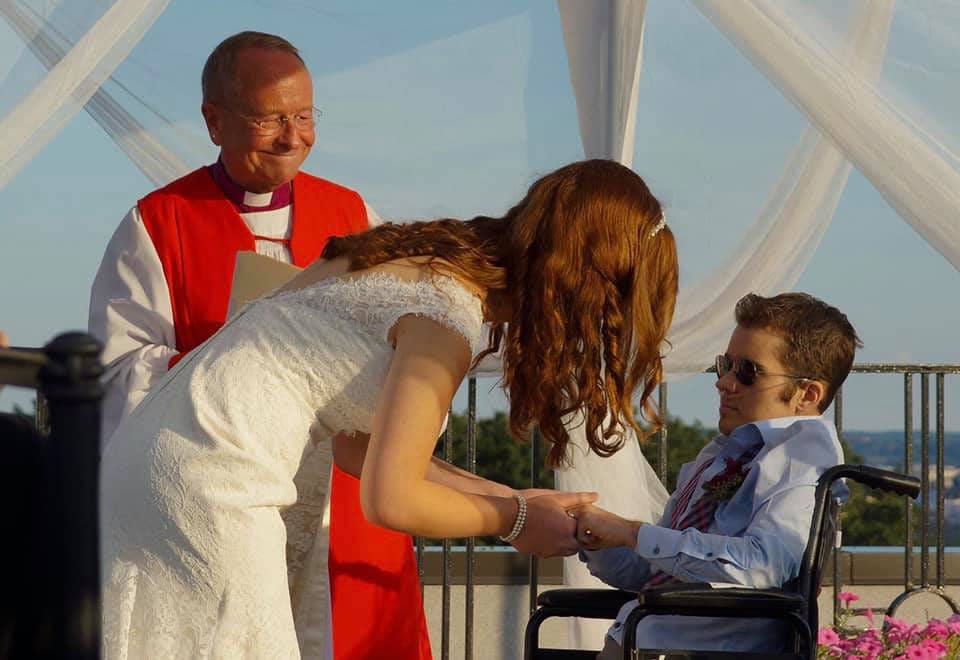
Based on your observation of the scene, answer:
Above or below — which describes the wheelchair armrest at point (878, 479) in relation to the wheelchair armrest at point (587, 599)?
above

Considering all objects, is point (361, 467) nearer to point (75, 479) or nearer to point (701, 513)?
point (701, 513)

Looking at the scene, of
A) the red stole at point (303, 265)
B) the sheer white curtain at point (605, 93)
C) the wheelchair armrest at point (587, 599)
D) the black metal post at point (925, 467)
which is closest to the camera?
the wheelchair armrest at point (587, 599)

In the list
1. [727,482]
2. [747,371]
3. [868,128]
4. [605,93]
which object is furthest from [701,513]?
[605,93]

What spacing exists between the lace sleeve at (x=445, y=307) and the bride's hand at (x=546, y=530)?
36 cm

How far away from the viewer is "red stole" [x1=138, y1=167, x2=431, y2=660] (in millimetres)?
3254

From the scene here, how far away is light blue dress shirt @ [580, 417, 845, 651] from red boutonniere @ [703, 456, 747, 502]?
0.02 metres

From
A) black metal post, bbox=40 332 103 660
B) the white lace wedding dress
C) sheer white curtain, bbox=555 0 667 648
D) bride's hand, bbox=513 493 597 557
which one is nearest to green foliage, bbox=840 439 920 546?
sheer white curtain, bbox=555 0 667 648

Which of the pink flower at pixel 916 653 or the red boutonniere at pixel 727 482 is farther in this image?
the pink flower at pixel 916 653

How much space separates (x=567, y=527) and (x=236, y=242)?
1.35m

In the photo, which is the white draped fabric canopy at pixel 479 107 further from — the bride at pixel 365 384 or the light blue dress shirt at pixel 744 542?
the bride at pixel 365 384

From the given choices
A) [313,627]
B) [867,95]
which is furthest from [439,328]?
[867,95]

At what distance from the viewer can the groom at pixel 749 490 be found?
2982 millimetres

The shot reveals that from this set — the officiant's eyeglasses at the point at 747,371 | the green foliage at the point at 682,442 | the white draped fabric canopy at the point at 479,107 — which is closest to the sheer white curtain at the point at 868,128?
the white draped fabric canopy at the point at 479,107

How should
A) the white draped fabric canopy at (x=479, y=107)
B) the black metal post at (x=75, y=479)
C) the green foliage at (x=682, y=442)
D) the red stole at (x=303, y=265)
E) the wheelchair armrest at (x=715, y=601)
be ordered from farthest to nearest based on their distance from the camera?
the green foliage at (x=682, y=442) < the white draped fabric canopy at (x=479, y=107) < the red stole at (x=303, y=265) < the wheelchair armrest at (x=715, y=601) < the black metal post at (x=75, y=479)
